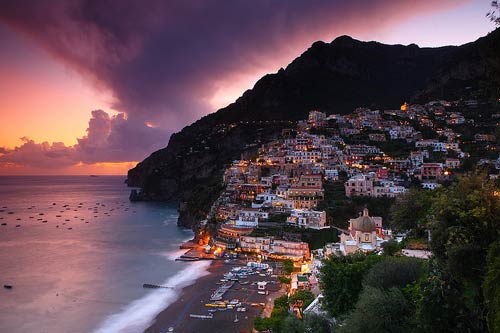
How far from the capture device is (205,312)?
28.5 m

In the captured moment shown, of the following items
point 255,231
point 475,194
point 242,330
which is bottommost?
point 242,330

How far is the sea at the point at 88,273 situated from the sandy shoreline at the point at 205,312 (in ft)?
3.40

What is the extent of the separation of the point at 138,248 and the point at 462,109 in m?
80.6

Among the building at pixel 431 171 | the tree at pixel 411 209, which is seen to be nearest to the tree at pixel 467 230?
the tree at pixel 411 209

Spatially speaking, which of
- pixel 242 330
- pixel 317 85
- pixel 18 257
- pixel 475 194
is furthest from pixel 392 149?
pixel 317 85

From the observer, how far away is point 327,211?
50.8 m

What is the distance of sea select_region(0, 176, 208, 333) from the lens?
2838 centimetres

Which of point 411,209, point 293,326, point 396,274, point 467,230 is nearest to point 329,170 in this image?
point 411,209

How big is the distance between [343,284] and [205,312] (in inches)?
614

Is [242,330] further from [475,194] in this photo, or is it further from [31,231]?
[31,231]

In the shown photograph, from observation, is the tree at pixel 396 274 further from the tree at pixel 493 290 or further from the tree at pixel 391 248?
the tree at pixel 391 248

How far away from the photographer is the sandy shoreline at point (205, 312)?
2580cm

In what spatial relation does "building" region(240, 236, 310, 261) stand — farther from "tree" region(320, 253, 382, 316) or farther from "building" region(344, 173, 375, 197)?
"tree" region(320, 253, 382, 316)

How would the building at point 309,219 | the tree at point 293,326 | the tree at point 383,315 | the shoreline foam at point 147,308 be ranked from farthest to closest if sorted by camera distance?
the building at point 309,219
the shoreline foam at point 147,308
the tree at point 293,326
the tree at point 383,315
